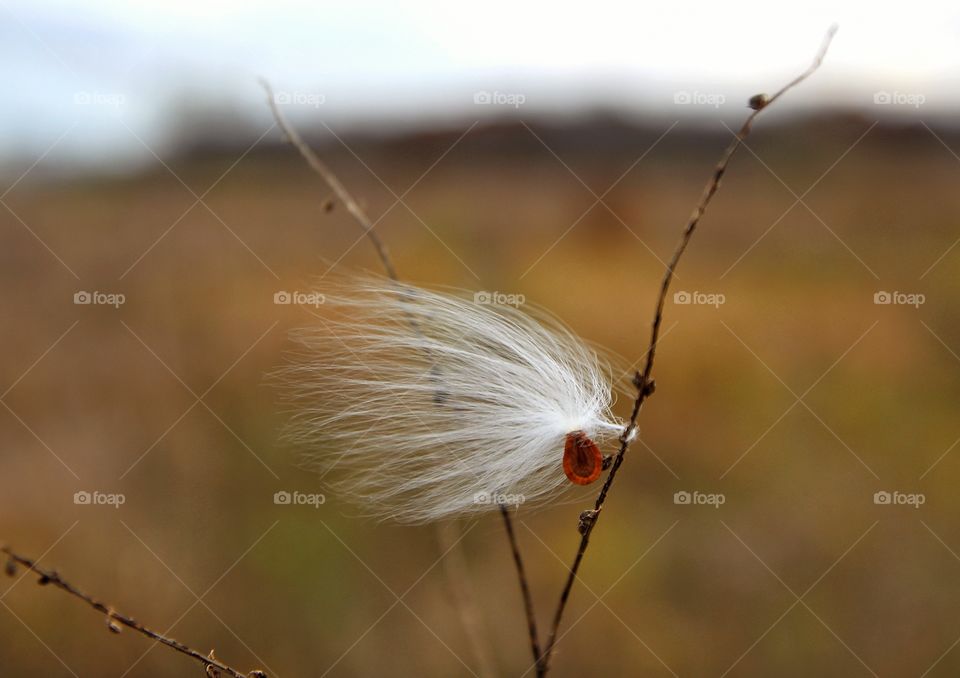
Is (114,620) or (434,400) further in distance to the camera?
(434,400)

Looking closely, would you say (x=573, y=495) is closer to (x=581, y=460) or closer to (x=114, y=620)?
(x=581, y=460)

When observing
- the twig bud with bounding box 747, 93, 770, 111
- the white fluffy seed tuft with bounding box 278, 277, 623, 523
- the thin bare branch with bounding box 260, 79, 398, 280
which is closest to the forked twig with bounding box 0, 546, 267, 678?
the white fluffy seed tuft with bounding box 278, 277, 623, 523

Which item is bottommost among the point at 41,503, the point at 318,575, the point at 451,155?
the point at 318,575

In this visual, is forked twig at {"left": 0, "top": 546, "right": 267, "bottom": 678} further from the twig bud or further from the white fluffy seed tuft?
the twig bud

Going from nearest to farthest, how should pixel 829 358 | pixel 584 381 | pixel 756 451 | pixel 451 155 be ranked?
pixel 584 381 → pixel 756 451 → pixel 829 358 → pixel 451 155

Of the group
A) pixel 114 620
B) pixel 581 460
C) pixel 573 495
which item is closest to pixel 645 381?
pixel 581 460

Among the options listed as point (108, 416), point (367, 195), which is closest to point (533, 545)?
point (108, 416)

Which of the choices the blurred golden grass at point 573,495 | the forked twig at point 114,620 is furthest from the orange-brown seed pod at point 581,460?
the forked twig at point 114,620

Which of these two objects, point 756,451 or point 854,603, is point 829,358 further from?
point 854,603
